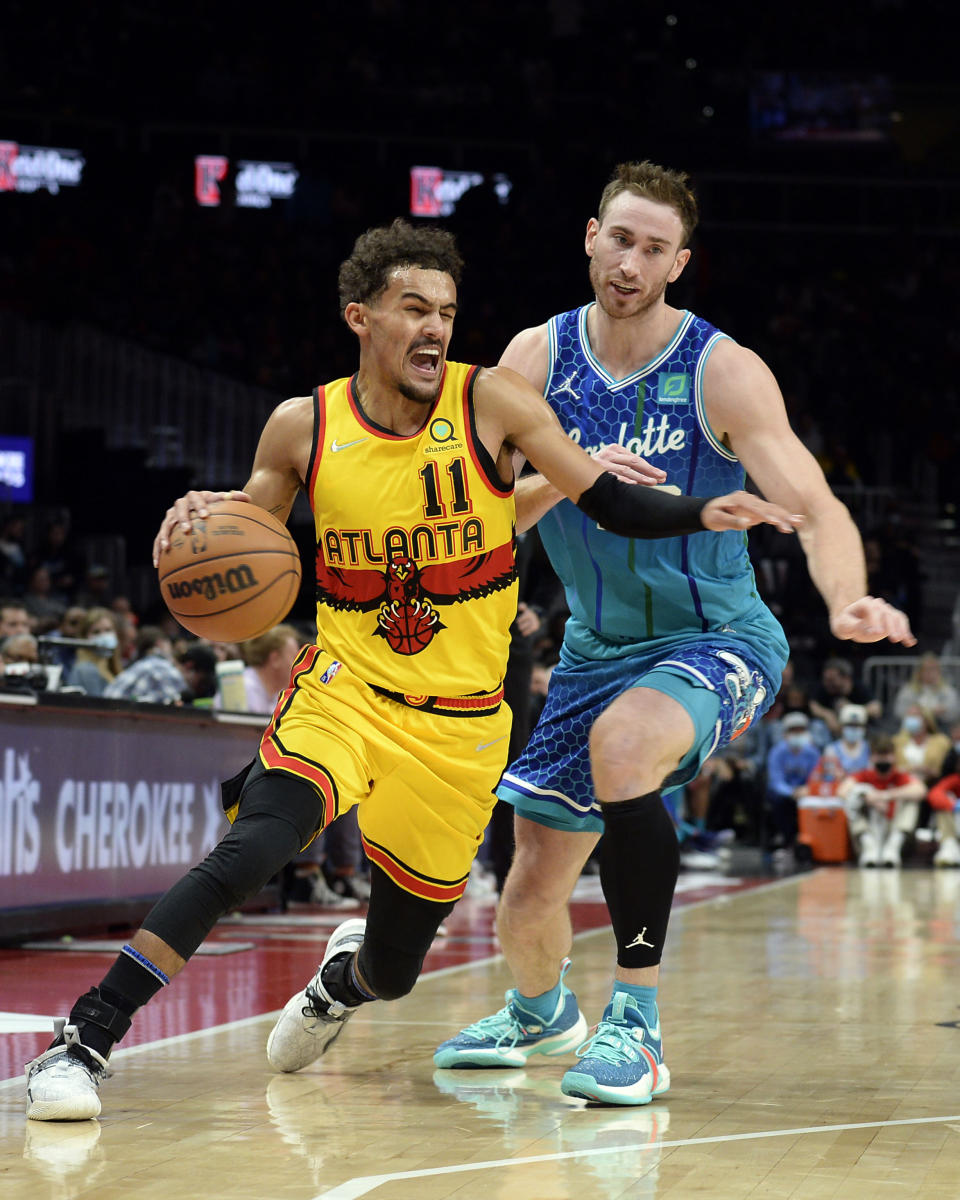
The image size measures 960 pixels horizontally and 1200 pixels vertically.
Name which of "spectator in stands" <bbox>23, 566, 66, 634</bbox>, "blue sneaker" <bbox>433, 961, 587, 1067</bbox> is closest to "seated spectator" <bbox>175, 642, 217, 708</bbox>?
"spectator in stands" <bbox>23, 566, 66, 634</bbox>

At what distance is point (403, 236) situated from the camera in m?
4.30

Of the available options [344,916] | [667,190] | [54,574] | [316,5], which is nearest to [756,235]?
[316,5]

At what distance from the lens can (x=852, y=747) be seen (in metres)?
16.8

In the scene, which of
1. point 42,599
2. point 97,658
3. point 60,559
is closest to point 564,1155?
point 97,658

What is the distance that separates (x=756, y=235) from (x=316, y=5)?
23.9 ft

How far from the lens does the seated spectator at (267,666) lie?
1005 cm

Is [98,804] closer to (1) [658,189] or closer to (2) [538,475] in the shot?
(2) [538,475]

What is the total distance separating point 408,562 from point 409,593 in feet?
0.25

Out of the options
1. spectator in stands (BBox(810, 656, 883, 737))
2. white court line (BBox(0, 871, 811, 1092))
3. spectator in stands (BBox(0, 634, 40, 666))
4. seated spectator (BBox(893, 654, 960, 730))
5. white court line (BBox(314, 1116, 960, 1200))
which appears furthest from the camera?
spectator in stands (BBox(810, 656, 883, 737))

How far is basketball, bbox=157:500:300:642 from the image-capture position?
4016mm

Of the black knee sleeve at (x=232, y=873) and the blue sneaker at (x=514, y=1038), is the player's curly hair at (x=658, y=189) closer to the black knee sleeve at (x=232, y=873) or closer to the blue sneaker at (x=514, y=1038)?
the black knee sleeve at (x=232, y=873)

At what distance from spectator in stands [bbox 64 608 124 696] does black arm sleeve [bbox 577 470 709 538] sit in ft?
Result: 19.4

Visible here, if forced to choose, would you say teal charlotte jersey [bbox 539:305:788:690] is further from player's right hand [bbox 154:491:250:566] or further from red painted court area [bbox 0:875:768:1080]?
red painted court area [bbox 0:875:768:1080]

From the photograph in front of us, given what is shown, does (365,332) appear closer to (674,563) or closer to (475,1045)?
(674,563)
